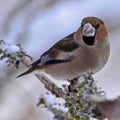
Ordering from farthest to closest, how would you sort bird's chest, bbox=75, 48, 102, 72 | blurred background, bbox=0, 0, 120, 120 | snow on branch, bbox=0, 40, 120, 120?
blurred background, bbox=0, 0, 120, 120 → bird's chest, bbox=75, 48, 102, 72 → snow on branch, bbox=0, 40, 120, 120

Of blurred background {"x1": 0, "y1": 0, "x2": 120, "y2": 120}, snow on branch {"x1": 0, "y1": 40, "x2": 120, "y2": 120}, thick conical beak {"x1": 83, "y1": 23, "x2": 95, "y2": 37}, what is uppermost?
blurred background {"x1": 0, "y1": 0, "x2": 120, "y2": 120}

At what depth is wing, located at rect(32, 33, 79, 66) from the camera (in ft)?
4.46

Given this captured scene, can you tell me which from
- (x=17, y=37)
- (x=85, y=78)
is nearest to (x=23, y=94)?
(x=17, y=37)

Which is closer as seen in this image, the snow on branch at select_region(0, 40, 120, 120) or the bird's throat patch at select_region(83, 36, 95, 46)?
the snow on branch at select_region(0, 40, 120, 120)

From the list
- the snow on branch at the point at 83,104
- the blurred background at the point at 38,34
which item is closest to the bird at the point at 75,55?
the snow on branch at the point at 83,104

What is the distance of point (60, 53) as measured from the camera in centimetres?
136

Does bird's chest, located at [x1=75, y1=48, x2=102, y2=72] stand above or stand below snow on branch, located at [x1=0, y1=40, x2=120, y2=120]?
above

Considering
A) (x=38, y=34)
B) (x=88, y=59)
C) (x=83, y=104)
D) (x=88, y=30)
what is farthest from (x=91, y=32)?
(x=38, y=34)

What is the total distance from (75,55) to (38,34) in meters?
1.93

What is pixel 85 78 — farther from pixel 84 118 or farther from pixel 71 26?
pixel 71 26

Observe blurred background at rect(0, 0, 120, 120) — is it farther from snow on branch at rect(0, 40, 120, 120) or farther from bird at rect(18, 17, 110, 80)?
snow on branch at rect(0, 40, 120, 120)

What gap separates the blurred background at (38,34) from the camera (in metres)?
2.18

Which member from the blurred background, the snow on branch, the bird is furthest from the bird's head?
the blurred background

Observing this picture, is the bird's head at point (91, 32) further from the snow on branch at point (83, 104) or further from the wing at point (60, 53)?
the snow on branch at point (83, 104)
